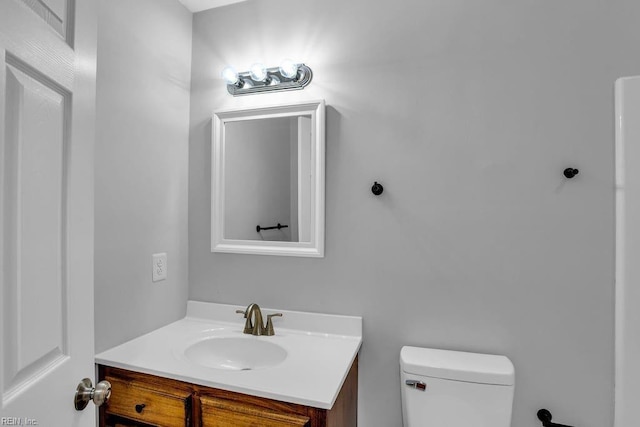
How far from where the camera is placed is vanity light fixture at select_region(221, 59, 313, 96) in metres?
1.44

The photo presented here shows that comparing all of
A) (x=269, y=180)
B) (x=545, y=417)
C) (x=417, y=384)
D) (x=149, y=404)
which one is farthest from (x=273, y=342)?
(x=545, y=417)

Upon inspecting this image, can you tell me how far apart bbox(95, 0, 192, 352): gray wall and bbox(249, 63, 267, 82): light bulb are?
41 centimetres

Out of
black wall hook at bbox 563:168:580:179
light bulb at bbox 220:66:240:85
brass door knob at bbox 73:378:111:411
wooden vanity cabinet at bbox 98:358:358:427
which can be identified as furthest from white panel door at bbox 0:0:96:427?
black wall hook at bbox 563:168:580:179

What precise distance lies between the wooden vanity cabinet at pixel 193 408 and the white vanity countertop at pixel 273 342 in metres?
0.04

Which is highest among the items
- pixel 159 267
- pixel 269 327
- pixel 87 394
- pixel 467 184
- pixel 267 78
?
pixel 267 78

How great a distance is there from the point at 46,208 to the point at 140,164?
84 centimetres

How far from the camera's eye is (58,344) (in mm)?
629

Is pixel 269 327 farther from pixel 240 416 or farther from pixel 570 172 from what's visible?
pixel 570 172

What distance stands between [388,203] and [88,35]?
1.11 m

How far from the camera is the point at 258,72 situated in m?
1.45

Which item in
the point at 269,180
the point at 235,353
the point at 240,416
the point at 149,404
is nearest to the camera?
the point at 240,416

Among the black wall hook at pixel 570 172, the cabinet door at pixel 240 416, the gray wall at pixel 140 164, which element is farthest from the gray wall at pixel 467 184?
the cabinet door at pixel 240 416

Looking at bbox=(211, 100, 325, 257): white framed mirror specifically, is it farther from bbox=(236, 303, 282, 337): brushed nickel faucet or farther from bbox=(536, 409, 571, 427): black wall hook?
bbox=(536, 409, 571, 427): black wall hook

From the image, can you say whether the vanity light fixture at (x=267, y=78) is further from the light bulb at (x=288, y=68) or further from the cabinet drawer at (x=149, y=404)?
the cabinet drawer at (x=149, y=404)
